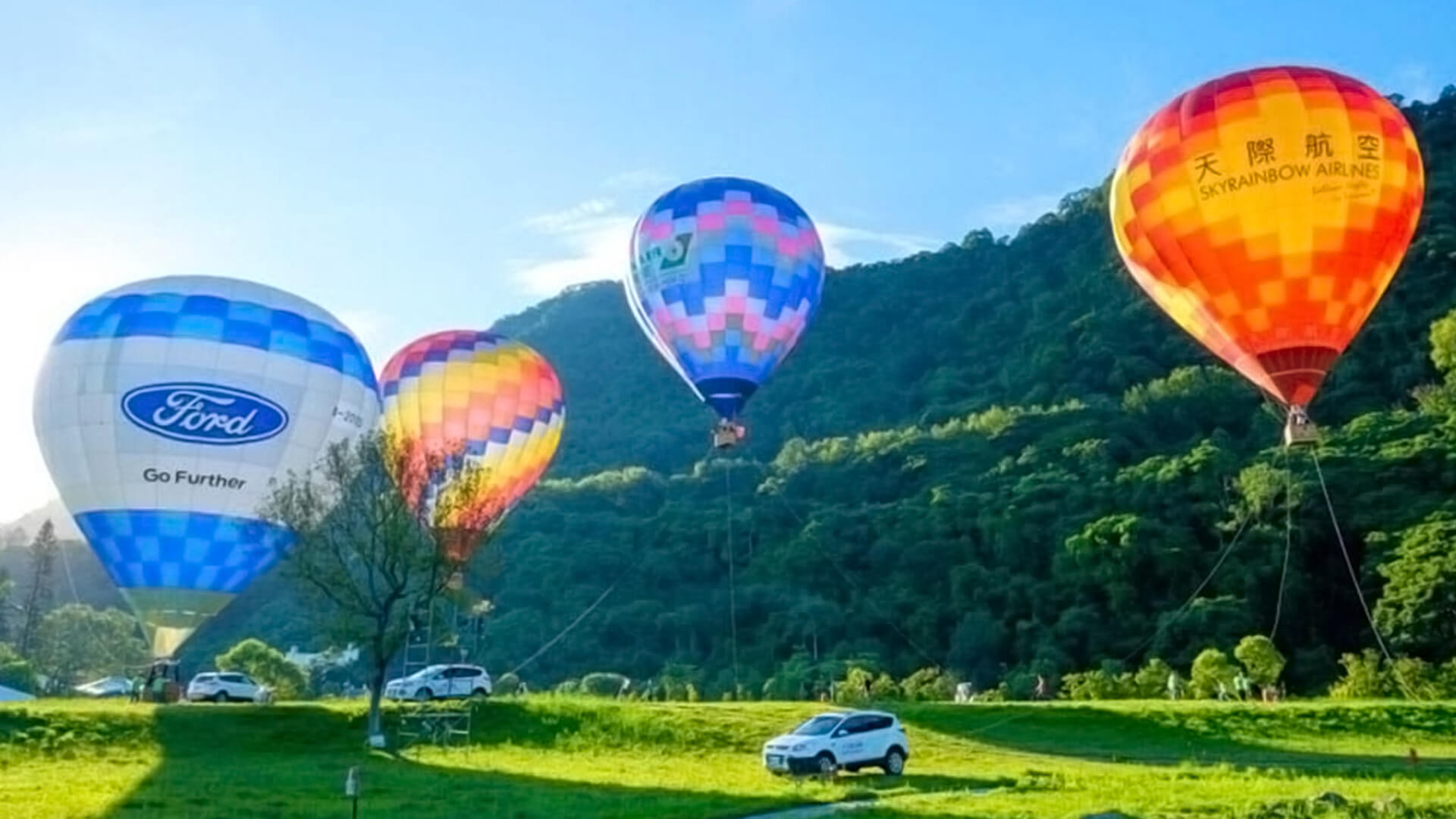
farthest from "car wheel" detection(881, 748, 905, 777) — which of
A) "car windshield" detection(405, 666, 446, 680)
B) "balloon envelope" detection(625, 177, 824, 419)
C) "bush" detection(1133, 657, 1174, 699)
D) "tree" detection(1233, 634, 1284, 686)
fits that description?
"tree" detection(1233, 634, 1284, 686)

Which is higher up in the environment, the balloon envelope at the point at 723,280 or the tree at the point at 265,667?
the balloon envelope at the point at 723,280

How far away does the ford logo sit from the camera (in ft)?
97.3

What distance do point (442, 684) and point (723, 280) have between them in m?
13.7

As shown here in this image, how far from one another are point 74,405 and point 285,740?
8472 millimetres

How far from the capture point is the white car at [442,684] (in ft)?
124

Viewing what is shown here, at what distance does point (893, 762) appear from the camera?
24.8m

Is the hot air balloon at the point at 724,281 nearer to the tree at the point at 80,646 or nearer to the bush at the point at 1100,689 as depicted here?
the bush at the point at 1100,689

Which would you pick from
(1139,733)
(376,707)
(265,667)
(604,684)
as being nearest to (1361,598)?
(1139,733)

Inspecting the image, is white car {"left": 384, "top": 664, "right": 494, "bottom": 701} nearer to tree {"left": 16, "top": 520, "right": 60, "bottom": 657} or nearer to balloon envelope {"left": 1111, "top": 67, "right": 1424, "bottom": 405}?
balloon envelope {"left": 1111, "top": 67, "right": 1424, "bottom": 405}

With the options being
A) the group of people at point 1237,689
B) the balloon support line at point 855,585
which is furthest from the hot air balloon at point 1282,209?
the balloon support line at point 855,585

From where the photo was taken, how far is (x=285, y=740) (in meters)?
31.2

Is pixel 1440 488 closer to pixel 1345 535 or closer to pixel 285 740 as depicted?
pixel 1345 535

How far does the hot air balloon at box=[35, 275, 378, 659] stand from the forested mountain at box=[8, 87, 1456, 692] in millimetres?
32145

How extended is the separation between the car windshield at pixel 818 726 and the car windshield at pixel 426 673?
16.6m
